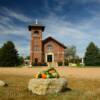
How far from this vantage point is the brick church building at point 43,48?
56.2 meters

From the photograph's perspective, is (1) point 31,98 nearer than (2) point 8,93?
Yes

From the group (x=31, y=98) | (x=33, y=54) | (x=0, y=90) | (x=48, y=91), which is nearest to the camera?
(x=31, y=98)

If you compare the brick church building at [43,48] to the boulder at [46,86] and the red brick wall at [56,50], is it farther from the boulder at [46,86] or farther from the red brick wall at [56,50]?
the boulder at [46,86]

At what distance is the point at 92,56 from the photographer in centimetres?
5534

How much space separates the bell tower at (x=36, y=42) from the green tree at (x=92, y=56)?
11.9 metres

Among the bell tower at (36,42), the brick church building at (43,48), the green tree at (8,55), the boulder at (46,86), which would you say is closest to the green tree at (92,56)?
the brick church building at (43,48)

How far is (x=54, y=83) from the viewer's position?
7.78m

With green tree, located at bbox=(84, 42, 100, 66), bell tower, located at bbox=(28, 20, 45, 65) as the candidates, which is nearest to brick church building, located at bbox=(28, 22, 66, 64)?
bell tower, located at bbox=(28, 20, 45, 65)

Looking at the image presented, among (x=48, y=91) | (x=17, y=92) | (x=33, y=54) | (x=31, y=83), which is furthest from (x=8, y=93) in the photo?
(x=33, y=54)

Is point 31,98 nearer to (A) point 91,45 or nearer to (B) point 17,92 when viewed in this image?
(B) point 17,92

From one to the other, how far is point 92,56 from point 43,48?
12.9m

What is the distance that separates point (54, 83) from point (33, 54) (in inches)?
1910

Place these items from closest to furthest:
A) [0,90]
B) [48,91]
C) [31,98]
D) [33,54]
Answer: [31,98] < [48,91] < [0,90] < [33,54]

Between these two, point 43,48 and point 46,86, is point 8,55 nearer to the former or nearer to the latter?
point 43,48
